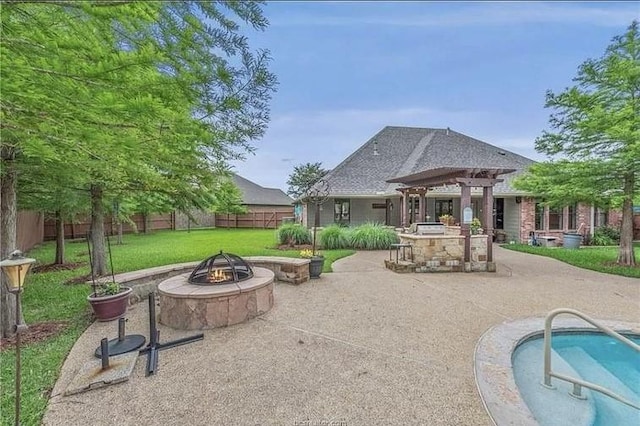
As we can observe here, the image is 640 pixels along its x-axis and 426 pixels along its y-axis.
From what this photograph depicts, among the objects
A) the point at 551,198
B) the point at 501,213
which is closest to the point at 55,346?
the point at 551,198

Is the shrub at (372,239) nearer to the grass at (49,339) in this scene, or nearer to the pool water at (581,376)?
the grass at (49,339)

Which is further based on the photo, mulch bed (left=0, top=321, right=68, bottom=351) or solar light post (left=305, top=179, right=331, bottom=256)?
solar light post (left=305, top=179, right=331, bottom=256)

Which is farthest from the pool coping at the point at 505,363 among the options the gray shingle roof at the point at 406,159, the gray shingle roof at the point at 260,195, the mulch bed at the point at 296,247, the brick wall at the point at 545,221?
the gray shingle roof at the point at 260,195

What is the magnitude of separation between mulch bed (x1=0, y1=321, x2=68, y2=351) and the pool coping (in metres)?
5.82

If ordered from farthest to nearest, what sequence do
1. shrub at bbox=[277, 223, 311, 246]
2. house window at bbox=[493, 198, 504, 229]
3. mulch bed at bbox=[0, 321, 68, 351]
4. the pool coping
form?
house window at bbox=[493, 198, 504, 229] < shrub at bbox=[277, 223, 311, 246] < mulch bed at bbox=[0, 321, 68, 351] < the pool coping

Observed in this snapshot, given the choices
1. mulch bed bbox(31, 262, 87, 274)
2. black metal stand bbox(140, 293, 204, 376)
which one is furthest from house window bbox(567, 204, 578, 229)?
mulch bed bbox(31, 262, 87, 274)

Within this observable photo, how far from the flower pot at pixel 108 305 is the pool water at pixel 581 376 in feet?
19.0

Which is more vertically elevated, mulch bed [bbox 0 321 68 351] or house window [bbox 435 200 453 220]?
house window [bbox 435 200 453 220]

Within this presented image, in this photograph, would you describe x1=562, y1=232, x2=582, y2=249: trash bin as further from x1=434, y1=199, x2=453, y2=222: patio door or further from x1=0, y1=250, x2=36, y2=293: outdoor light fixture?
x1=0, y1=250, x2=36, y2=293: outdoor light fixture

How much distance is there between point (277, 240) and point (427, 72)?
31.5 ft

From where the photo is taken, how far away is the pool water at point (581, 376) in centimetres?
328

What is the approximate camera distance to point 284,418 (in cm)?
285

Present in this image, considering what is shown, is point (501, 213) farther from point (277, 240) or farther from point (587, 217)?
point (277, 240)

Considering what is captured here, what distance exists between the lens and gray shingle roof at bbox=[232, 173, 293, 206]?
33.5m
